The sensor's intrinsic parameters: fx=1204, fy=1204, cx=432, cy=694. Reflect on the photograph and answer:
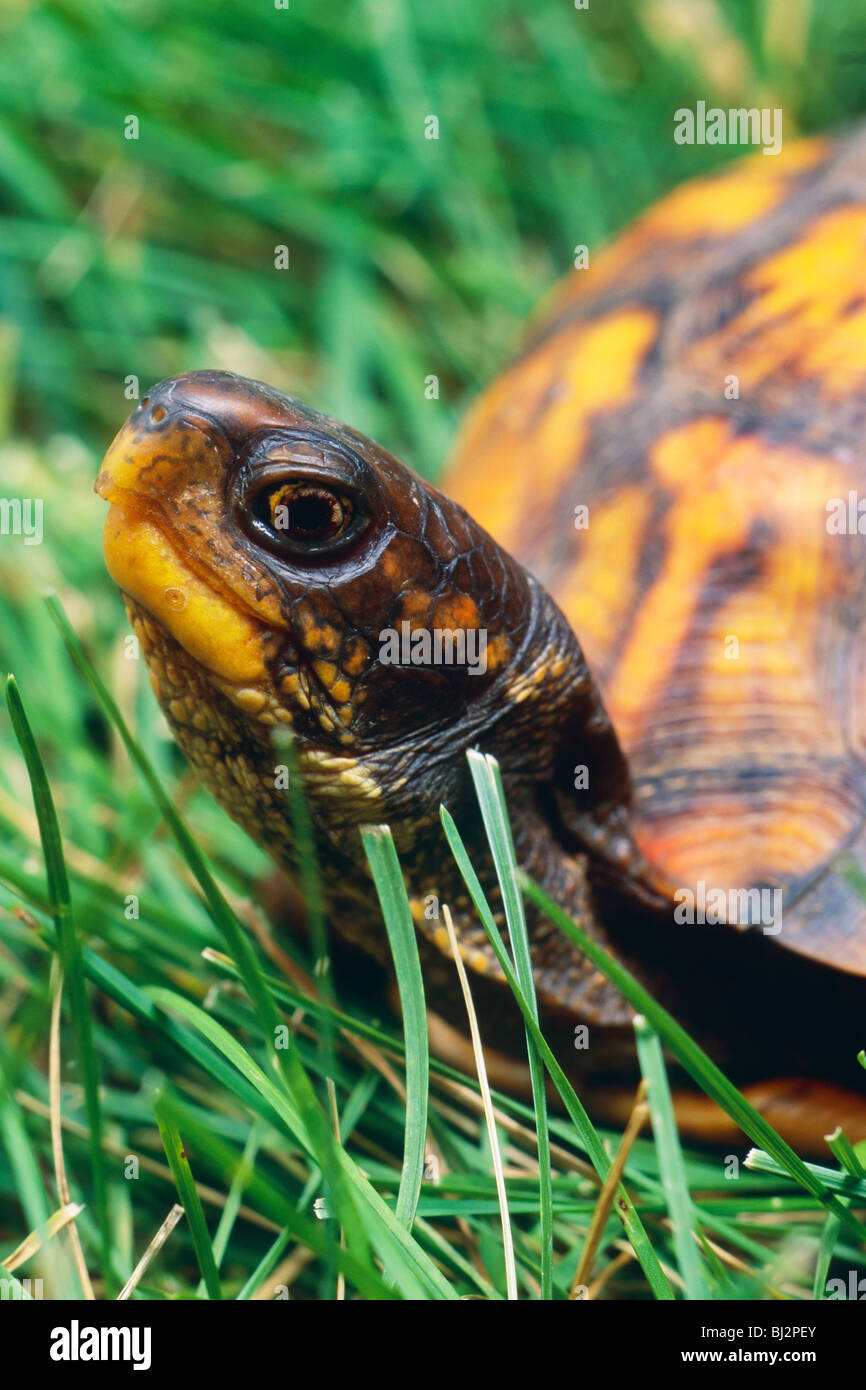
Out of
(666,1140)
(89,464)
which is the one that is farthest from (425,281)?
(666,1140)

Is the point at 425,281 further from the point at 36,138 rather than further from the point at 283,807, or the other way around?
the point at 283,807

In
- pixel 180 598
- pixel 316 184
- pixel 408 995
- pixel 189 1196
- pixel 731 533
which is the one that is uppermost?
pixel 316 184

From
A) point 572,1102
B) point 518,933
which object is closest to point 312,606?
point 518,933

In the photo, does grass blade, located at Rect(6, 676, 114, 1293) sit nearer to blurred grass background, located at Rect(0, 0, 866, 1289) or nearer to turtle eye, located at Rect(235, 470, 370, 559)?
turtle eye, located at Rect(235, 470, 370, 559)

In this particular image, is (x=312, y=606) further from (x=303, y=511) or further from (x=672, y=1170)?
(x=672, y=1170)

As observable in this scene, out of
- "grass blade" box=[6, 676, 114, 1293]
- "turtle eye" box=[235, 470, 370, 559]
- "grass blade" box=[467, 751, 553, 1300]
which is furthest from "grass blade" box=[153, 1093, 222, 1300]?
"turtle eye" box=[235, 470, 370, 559]

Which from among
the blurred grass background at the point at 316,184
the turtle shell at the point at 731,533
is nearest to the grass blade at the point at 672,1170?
the turtle shell at the point at 731,533
